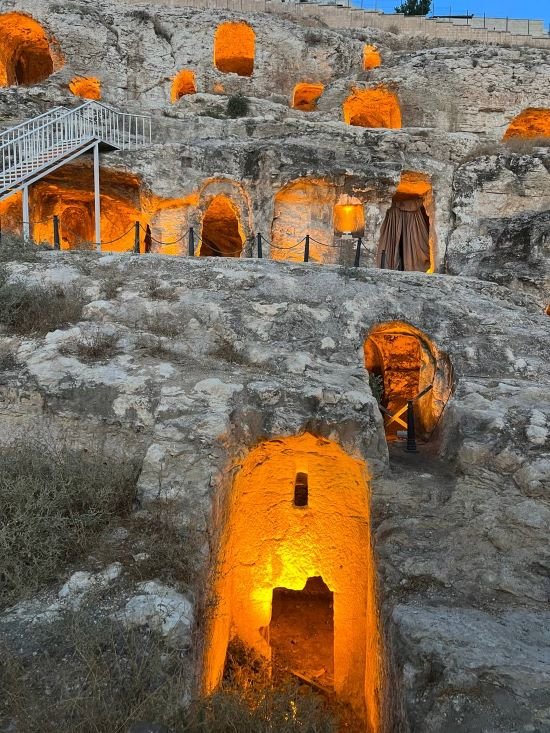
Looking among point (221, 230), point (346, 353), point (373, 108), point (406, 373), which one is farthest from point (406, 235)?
point (346, 353)

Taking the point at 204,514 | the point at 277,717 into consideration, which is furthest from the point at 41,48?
the point at 277,717

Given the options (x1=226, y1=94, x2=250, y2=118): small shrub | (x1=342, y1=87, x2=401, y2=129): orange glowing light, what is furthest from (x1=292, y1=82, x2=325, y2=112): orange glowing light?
(x1=226, y1=94, x2=250, y2=118): small shrub

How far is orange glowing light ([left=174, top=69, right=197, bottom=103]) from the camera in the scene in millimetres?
19594

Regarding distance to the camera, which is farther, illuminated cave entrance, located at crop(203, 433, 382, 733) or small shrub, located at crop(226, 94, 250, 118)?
small shrub, located at crop(226, 94, 250, 118)

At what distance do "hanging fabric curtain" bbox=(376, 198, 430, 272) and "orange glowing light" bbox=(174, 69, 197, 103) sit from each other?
10189 millimetres

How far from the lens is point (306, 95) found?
73.2ft

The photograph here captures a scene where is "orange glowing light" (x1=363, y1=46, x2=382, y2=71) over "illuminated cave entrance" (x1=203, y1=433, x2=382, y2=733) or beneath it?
over

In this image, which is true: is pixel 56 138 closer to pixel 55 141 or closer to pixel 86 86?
pixel 55 141

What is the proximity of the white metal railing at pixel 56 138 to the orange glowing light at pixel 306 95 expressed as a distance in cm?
970

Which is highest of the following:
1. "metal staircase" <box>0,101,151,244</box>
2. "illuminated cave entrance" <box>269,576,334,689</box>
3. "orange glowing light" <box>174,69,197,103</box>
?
"orange glowing light" <box>174,69,197,103</box>

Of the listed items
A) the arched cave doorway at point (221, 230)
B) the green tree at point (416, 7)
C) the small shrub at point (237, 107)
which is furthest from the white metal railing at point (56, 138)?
the green tree at point (416, 7)

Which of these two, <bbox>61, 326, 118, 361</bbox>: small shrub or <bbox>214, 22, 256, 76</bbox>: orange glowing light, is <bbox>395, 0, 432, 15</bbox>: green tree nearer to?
<bbox>214, 22, 256, 76</bbox>: orange glowing light

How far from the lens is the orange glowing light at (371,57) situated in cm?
2150

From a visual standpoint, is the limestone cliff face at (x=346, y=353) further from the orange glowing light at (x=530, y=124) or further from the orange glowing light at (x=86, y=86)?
the orange glowing light at (x=530, y=124)
